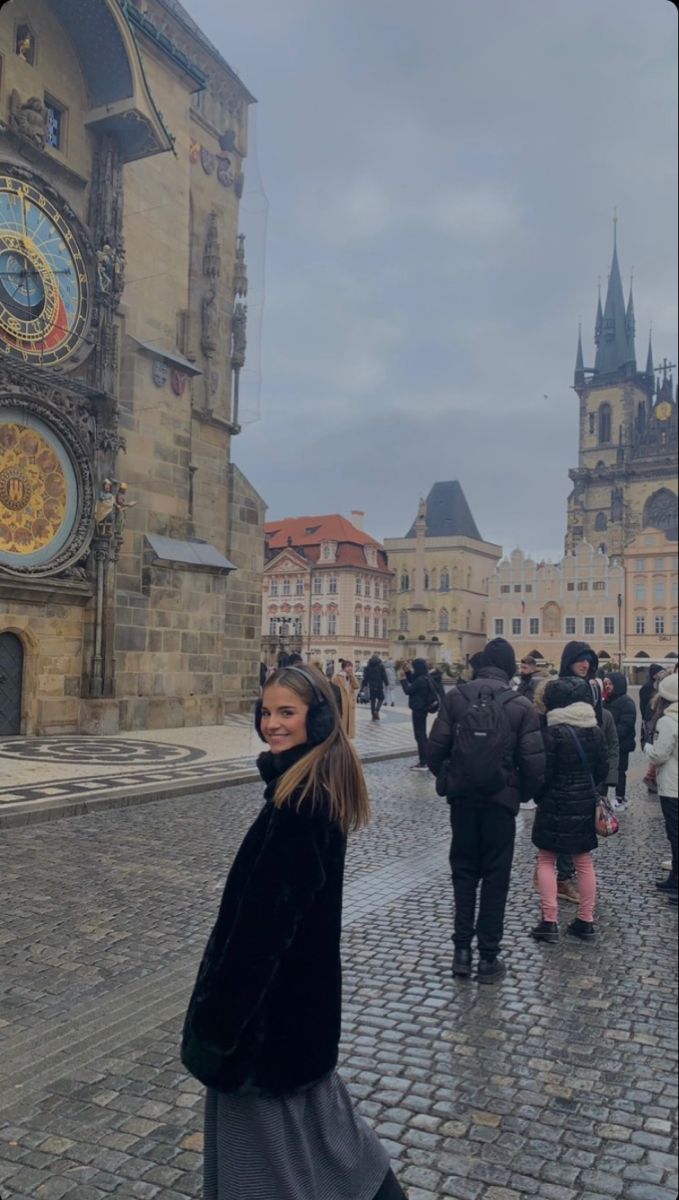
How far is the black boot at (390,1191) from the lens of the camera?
2.28 metres

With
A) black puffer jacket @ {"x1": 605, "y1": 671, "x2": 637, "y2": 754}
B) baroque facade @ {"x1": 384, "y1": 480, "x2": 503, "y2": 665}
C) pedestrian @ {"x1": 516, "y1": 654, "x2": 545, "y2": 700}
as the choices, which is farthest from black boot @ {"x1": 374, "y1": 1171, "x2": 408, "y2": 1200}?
baroque facade @ {"x1": 384, "y1": 480, "x2": 503, "y2": 665}

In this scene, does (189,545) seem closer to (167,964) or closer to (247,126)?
(247,126)

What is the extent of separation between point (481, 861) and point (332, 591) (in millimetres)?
24032

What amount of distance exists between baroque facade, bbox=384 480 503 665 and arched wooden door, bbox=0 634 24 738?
1194cm

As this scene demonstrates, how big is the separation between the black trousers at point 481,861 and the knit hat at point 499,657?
0.75 m

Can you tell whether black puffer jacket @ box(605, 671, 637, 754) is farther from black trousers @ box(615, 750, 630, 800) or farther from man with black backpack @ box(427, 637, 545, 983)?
man with black backpack @ box(427, 637, 545, 983)

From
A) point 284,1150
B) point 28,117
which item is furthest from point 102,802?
point 28,117

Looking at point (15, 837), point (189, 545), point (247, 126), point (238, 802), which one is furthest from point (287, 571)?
point (15, 837)

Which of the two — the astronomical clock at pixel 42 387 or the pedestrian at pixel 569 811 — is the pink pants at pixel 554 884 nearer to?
the pedestrian at pixel 569 811

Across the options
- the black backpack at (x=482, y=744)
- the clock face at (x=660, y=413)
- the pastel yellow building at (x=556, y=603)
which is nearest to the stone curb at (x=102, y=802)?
the black backpack at (x=482, y=744)

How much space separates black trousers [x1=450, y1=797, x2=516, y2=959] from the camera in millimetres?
4809

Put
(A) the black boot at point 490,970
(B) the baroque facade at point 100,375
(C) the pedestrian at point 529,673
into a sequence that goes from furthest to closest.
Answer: (B) the baroque facade at point 100,375
(C) the pedestrian at point 529,673
(A) the black boot at point 490,970

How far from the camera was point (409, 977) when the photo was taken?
4590 mm

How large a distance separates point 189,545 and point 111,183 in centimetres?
680
